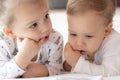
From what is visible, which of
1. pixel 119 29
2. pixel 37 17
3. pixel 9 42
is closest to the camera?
pixel 37 17

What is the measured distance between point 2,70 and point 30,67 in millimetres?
91

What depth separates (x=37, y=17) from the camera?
935 mm

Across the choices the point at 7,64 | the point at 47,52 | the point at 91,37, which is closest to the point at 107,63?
the point at 91,37

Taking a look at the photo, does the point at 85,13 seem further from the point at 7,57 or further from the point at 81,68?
the point at 7,57

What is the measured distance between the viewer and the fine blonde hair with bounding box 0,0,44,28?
932 millimetres

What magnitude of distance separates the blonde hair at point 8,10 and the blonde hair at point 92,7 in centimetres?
13

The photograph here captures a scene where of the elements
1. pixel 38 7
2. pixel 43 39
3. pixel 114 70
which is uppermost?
pixel 38 7

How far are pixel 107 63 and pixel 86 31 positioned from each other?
127 mm

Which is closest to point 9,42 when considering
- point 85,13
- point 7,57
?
point 7,57

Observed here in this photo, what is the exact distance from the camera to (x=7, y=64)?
992 millimetres

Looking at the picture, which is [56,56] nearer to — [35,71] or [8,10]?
[35,71]

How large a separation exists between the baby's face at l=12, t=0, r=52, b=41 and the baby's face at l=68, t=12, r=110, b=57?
0.27ft

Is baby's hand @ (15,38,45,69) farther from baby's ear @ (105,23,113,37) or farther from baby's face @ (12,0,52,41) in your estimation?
baby's ear @ (105,23,113,37)

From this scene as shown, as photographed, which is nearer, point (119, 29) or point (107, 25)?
point (107, 25)
